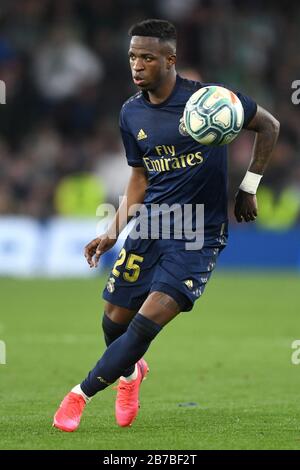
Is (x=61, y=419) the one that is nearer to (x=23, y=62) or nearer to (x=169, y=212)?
(x=169, y=212)

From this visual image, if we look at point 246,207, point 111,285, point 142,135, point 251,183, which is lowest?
point 111,285

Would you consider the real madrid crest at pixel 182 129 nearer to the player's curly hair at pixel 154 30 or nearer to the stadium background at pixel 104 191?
the player's curly hair at pixel 154 30

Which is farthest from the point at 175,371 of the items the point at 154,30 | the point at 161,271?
→ the point at 154,30

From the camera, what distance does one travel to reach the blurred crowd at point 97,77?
20.2 meters

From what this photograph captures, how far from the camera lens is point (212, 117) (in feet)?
23.1

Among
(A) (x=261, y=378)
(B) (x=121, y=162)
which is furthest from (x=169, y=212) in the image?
(B) (x=121, y=162)

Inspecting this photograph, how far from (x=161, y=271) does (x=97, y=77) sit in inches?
585

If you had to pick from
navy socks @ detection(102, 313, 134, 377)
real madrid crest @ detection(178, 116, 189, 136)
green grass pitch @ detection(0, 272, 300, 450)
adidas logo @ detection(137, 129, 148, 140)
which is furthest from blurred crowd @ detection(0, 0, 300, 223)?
real madrid crest @ detection(178, 116, 189, 136)

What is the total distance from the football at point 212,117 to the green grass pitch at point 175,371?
1.75m

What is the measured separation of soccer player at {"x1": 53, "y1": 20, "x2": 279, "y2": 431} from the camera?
7.15 metres

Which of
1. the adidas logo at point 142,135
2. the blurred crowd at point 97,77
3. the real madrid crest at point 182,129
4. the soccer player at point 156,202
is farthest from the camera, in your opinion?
the blurred crowd at point 97,77

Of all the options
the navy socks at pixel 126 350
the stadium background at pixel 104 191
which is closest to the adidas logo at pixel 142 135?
the navy socks at pixel 126 350

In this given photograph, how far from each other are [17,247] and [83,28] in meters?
5.54

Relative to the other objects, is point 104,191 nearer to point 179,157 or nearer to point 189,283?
point 179,157
